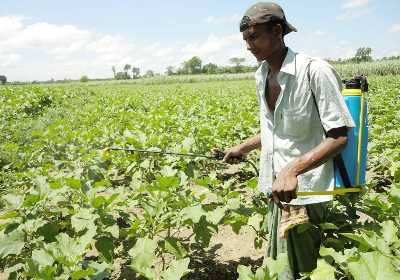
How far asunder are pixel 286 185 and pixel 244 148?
3.00 ft

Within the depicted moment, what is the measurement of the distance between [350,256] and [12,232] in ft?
7.07

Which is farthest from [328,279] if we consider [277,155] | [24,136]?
[24,136]

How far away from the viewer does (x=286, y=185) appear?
215 cm

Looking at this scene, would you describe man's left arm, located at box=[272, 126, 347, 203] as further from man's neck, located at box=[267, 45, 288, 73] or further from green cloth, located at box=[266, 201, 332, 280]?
man's neck, located at box=[267, 45, 288, 73]

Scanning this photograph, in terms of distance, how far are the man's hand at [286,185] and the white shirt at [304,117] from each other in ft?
0.94

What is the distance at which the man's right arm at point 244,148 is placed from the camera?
302cm

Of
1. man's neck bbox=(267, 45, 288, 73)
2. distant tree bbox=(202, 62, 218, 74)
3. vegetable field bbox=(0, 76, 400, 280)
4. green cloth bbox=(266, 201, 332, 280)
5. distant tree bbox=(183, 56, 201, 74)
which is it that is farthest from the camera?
distant tree bbox=(183, 56, 201, 74)

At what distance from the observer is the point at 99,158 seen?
4.96 meters

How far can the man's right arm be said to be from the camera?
9.90 ft

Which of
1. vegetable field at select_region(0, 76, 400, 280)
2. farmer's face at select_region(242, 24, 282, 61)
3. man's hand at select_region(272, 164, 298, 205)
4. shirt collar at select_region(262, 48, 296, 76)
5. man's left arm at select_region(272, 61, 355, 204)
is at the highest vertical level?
farmer's face at select_region(242, 24, 282, 61)

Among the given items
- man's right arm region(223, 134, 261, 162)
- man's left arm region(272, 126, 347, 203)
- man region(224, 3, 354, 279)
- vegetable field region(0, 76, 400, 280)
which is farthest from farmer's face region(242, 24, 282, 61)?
vegetable field region(0, 76, 400, 280)

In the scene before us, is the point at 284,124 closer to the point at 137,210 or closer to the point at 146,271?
the point at 146,271

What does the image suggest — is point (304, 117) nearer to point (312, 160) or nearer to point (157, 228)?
point (312, 160)

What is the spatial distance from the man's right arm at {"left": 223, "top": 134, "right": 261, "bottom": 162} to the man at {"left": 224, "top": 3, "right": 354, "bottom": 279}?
30 cm
